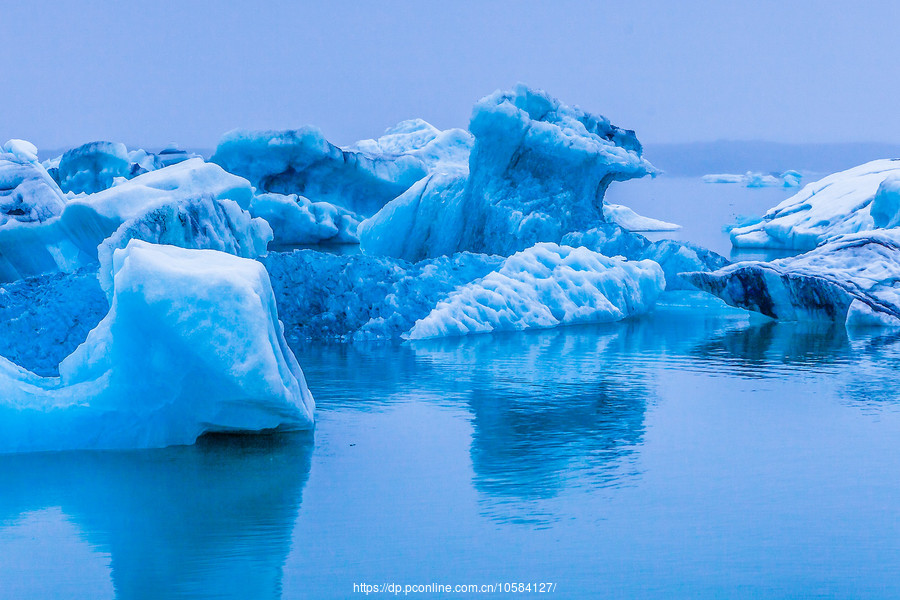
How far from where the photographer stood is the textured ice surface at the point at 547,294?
10242 mm

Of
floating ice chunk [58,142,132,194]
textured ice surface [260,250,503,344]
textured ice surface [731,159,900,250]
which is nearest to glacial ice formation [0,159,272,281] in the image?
textured ice surface [260,250,503,344]

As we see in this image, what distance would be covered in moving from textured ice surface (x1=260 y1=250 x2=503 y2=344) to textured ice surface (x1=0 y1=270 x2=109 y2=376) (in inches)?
70.8

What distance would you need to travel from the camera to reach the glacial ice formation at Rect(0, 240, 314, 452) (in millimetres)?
5250

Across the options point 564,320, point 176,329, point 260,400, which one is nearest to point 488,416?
point 260,400

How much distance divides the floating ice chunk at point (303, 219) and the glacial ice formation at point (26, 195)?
21.7ft

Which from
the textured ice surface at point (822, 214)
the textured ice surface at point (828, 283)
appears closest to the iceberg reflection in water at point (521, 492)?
the textured ice surface at point (828, 283)

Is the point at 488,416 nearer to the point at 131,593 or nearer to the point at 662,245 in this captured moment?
the point at 131,593

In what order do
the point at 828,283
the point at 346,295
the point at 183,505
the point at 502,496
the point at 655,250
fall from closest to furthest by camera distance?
the point at 183,505
the point at 502,496
the point at 346,295
the point at 828,283
the point at 655,250

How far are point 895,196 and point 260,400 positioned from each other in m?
13.7

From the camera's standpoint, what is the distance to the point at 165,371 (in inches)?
211

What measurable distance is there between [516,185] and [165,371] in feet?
32.6

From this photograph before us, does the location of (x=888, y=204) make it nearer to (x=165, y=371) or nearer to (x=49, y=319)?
(x=49, y=319)

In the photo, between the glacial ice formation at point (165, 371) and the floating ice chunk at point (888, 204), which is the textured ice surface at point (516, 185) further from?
the glacial ice formation at point (165, 371)

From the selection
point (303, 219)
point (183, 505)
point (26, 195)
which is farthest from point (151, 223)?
Result: point (303, 219)
